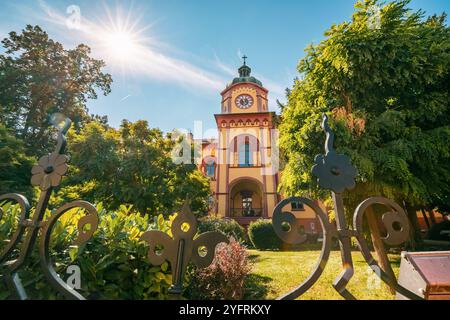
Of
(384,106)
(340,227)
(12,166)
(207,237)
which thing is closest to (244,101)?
(384,106)

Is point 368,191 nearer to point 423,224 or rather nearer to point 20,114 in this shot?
point 423,224

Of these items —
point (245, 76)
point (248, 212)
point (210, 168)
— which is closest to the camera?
point (248, 212)

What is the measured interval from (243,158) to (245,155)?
1.30ft

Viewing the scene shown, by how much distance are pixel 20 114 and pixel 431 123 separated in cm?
2760

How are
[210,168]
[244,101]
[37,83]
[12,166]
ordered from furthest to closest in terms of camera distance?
[210,168] → [244,101] → [37,83] → [12,166]

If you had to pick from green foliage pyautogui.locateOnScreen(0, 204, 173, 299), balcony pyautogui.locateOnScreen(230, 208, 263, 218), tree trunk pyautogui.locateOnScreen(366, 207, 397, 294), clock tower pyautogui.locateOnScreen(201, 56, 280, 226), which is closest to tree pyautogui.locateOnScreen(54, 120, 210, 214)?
tree trunk pyautogui.locateOnScreen(366, 207, 397, 294)

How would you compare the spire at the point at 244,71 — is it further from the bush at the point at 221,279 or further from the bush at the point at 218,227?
the bush at the point at 221,279

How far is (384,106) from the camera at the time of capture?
754cm

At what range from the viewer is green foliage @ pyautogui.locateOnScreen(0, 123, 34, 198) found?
44.8 feet

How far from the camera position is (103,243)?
8.30 ft

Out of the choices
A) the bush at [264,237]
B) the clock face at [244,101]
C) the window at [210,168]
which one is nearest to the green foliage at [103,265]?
the bush at [264,237]

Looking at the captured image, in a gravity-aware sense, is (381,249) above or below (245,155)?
below

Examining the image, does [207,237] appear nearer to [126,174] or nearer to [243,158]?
[126,174]

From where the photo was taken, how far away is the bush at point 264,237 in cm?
1547
